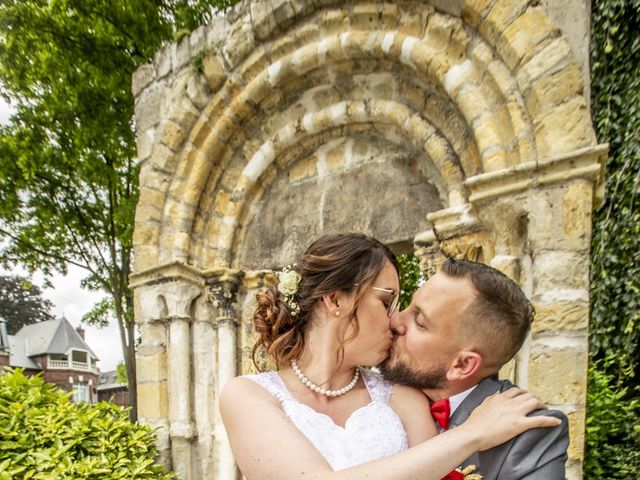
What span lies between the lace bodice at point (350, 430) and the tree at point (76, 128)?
22.5 ft

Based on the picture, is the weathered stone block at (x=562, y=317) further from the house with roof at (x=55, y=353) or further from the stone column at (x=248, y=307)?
the house with roof at (x=55, y=353)

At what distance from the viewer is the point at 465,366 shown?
1.40 m

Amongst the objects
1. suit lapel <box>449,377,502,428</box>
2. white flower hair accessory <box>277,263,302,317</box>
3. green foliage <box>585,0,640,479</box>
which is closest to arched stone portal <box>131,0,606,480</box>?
suit lapel <box>449,377,502,428</box>

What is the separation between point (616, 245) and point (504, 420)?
3068mm

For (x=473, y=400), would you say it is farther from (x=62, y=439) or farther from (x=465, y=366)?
(x=62, y=439)

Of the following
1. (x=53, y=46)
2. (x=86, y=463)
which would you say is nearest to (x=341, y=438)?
(x=86, y=463)

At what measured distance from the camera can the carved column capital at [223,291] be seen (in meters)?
3.77

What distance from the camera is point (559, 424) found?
118 centimetres

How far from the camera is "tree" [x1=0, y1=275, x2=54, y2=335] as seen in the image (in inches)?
1013

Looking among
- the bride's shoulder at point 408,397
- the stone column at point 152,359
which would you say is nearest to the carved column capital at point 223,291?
the stone column at point 152,359

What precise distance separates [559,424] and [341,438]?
2.12 ft

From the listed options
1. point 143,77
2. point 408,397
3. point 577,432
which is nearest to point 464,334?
point 408,397

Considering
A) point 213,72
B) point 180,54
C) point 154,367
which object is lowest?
point 154,367

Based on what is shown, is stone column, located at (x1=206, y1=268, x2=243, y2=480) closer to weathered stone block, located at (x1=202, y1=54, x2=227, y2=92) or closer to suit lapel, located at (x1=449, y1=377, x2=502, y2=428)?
weathered stone block, located at (x1=202, y1=54, x2=227, y2=92)
